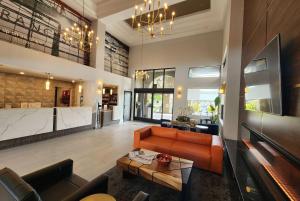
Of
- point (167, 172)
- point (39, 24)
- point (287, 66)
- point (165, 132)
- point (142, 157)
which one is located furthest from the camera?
point (39, 24)

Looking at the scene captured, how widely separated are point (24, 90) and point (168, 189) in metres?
6.62

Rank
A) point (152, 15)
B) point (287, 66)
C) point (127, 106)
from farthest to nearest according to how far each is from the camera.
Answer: point (127, 106)
point (152, 15)
point (287, 66)

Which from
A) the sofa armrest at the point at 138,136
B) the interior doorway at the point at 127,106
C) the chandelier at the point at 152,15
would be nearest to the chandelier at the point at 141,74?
the interior doorway at the point at 127,106

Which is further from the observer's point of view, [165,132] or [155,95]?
[155,95]

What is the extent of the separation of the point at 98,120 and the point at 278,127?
6806 mm

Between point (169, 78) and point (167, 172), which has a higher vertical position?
point (169, 78)

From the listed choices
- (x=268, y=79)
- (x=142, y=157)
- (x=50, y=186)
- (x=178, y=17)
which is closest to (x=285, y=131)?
(x=268, y=79)

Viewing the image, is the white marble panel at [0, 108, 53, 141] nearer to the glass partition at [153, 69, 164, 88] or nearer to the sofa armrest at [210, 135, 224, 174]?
the sofa armrest at [210, 135, 224, 174]

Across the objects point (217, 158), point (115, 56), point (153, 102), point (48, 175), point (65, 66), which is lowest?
point (217, 158)

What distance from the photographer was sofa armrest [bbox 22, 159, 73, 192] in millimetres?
1604

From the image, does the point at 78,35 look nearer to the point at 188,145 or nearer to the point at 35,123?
the point at 35,123

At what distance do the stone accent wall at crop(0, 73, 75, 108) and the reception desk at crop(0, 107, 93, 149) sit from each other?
173 cm

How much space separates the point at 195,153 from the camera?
313cm

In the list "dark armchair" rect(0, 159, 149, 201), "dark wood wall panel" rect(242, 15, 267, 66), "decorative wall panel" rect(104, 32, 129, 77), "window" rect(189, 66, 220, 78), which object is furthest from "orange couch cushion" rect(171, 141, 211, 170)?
"decorative wall panel" rect(104, 32, 129, 77)
